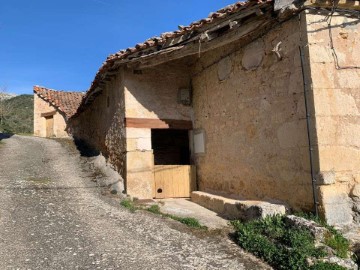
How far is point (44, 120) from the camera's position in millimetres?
21938

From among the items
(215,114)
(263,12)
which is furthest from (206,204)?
(263,12)

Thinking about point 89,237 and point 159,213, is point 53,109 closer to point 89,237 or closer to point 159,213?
point 159,213

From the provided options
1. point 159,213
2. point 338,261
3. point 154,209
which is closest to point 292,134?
point 338,261

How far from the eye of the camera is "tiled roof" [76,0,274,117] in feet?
20.2

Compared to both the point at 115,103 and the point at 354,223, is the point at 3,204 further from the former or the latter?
the point at 354,223

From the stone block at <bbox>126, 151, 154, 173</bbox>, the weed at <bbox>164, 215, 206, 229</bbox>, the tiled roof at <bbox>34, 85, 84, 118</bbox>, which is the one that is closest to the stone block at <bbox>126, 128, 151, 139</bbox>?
the stone block at <bbox>126, 151, 154, 173</bbox>

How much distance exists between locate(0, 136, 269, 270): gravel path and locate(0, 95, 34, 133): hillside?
2282 centimetres

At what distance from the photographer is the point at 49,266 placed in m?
4.35

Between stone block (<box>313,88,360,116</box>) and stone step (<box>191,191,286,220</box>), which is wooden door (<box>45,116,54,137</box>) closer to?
stone step (<box>191,191,286,220</box>)

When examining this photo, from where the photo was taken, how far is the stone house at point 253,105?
558cm

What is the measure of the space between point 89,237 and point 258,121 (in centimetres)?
358

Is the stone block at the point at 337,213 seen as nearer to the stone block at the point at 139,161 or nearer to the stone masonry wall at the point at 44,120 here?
the stone block at the point at 139,161

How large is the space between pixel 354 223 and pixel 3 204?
6326 mm

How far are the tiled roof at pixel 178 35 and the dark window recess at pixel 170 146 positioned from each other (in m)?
3.17
